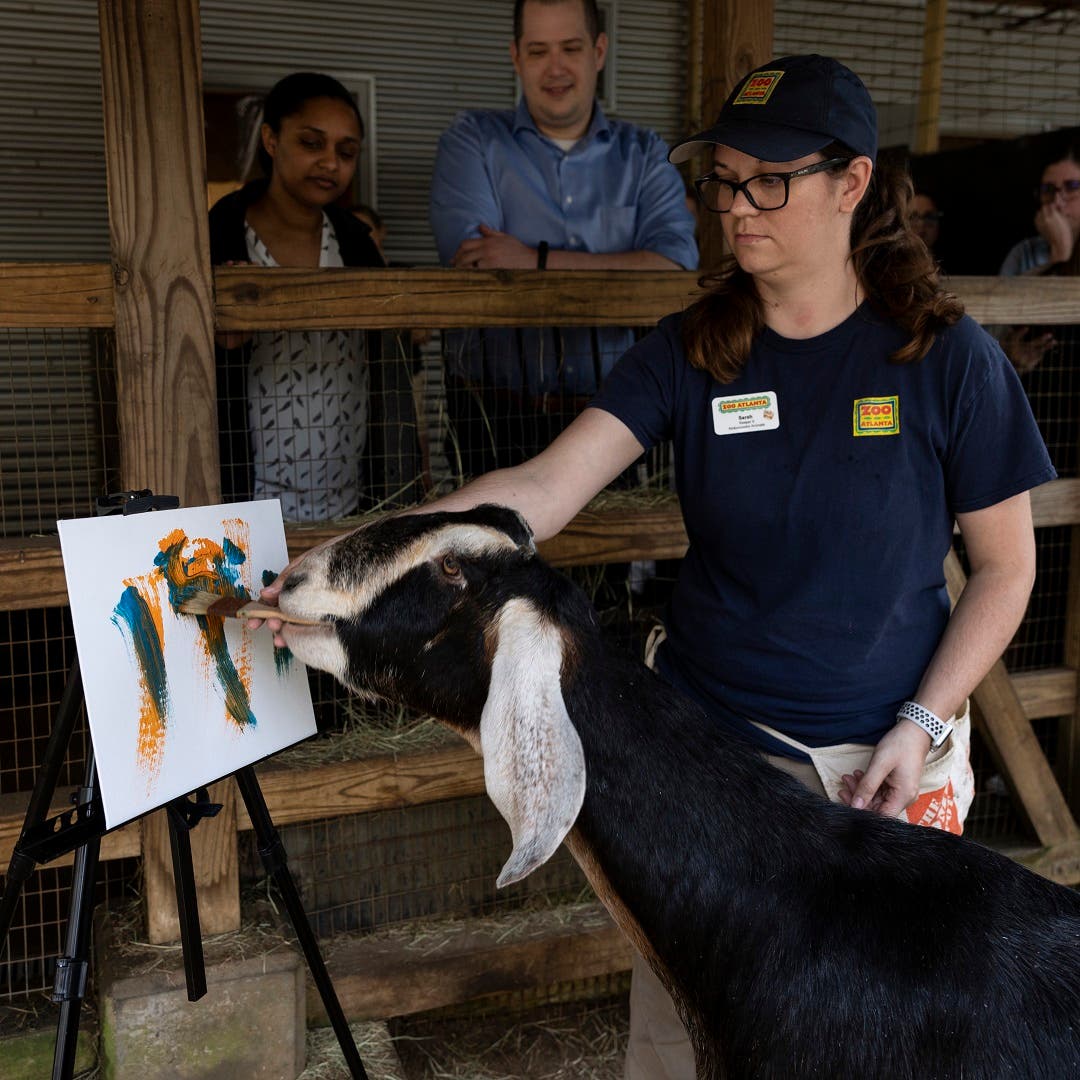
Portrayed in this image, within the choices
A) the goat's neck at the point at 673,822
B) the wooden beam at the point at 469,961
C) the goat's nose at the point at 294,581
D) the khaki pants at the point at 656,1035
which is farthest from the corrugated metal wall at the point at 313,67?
the goat's neck at the point at 673,822

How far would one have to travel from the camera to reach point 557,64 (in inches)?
147

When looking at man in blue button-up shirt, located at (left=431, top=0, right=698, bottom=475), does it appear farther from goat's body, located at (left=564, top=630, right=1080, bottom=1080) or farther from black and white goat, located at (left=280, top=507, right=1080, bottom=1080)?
goat's body, located at (left=564, top=630, right=1080, bottom=1080)

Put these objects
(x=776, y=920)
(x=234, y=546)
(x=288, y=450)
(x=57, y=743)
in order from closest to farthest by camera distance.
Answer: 1. (x=776, y=920)
2. (x=57, y=743)
3. (x=234, y=546)
4. (x=288, y=450)

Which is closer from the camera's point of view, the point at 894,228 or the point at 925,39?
the point at 894,228

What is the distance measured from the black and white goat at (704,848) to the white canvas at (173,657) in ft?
0.96

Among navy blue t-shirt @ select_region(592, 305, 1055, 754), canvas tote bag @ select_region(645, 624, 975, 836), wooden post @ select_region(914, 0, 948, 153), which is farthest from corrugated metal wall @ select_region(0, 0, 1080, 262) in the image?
canvas tote bag @ select_region(645, 624, 975, 836)

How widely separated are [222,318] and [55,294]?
413 millimetres

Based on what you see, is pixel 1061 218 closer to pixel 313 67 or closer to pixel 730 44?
pixel 730 44

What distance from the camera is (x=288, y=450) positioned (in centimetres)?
347

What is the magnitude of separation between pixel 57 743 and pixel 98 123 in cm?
562

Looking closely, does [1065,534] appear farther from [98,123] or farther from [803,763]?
[98,123]

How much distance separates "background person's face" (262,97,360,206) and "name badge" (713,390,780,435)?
1.99 metres

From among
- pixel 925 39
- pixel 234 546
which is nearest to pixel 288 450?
pixel 234 546

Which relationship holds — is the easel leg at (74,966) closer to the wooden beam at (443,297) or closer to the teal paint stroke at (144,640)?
the teal paint stroke at (144,640)
